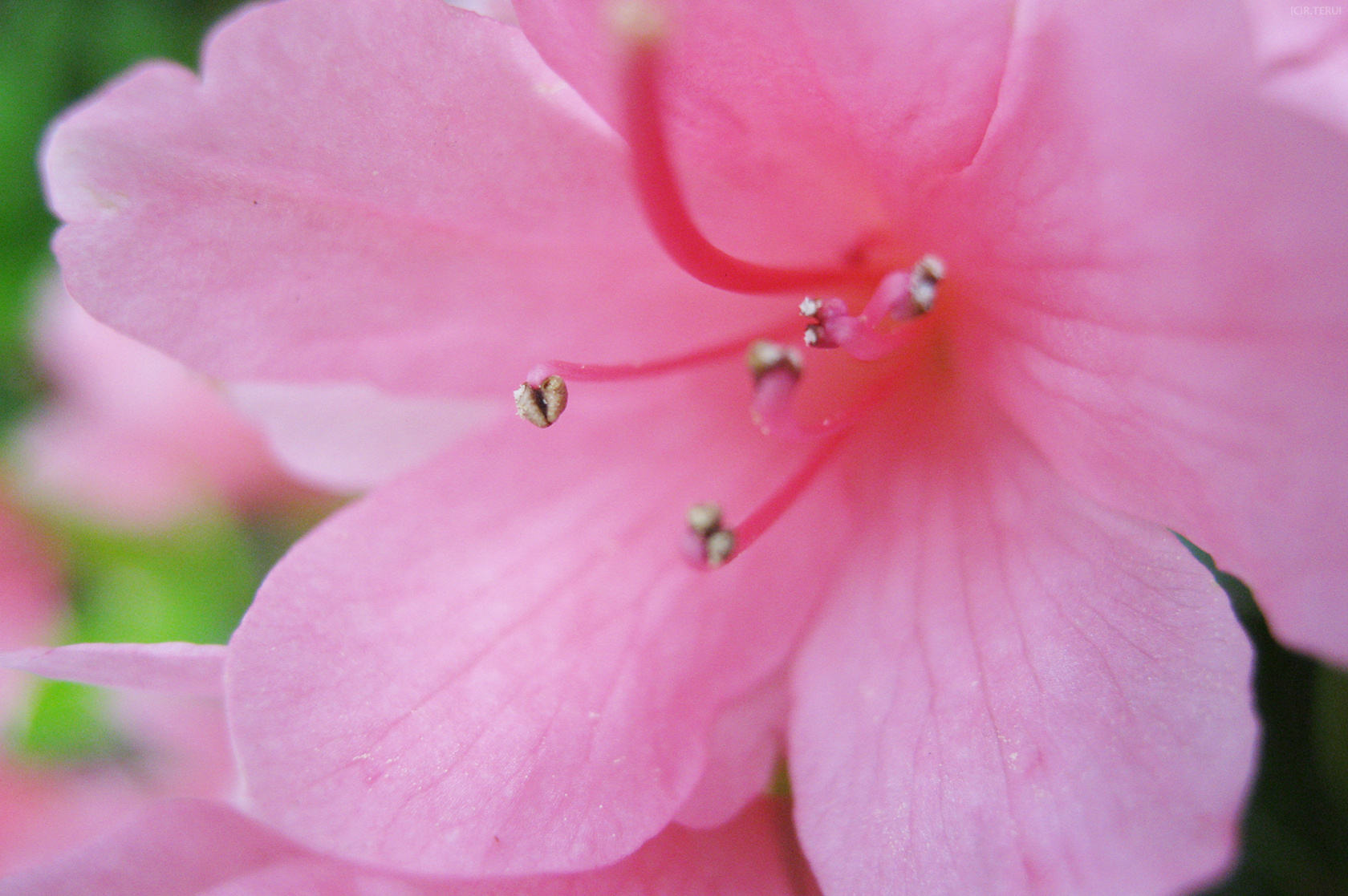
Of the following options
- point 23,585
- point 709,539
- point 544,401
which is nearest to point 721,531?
point 709,539

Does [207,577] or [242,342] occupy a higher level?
[242,342]

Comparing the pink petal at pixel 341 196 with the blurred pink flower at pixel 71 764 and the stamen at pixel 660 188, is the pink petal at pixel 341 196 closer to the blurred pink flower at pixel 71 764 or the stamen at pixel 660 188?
the stamen at pixel 660 188

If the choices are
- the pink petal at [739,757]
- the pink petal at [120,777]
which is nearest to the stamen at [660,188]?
the pink petal at [739,757]

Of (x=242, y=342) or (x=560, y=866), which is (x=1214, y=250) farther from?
(x=242, y=342)

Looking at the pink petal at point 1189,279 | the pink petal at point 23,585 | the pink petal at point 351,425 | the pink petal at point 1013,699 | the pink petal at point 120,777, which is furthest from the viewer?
the pink petal at point 23,585

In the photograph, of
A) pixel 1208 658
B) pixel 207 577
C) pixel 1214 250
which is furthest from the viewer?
pixel 207 577

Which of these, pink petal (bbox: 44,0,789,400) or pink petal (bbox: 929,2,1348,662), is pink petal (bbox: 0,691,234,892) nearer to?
pink petal (bbox: 44,0,789,400)

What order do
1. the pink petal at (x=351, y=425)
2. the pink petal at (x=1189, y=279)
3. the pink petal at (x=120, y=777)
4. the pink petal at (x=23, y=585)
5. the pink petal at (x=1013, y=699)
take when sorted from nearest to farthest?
the pink petal at (x=1189, y=279) → the pink petal at (x=1013, y=699) → the pink petal at (x=351, y=425) → the pink petal at (x=120, y=777) → the pink petal at (x=23, y=585)

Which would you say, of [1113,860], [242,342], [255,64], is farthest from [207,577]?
[1113,860]
